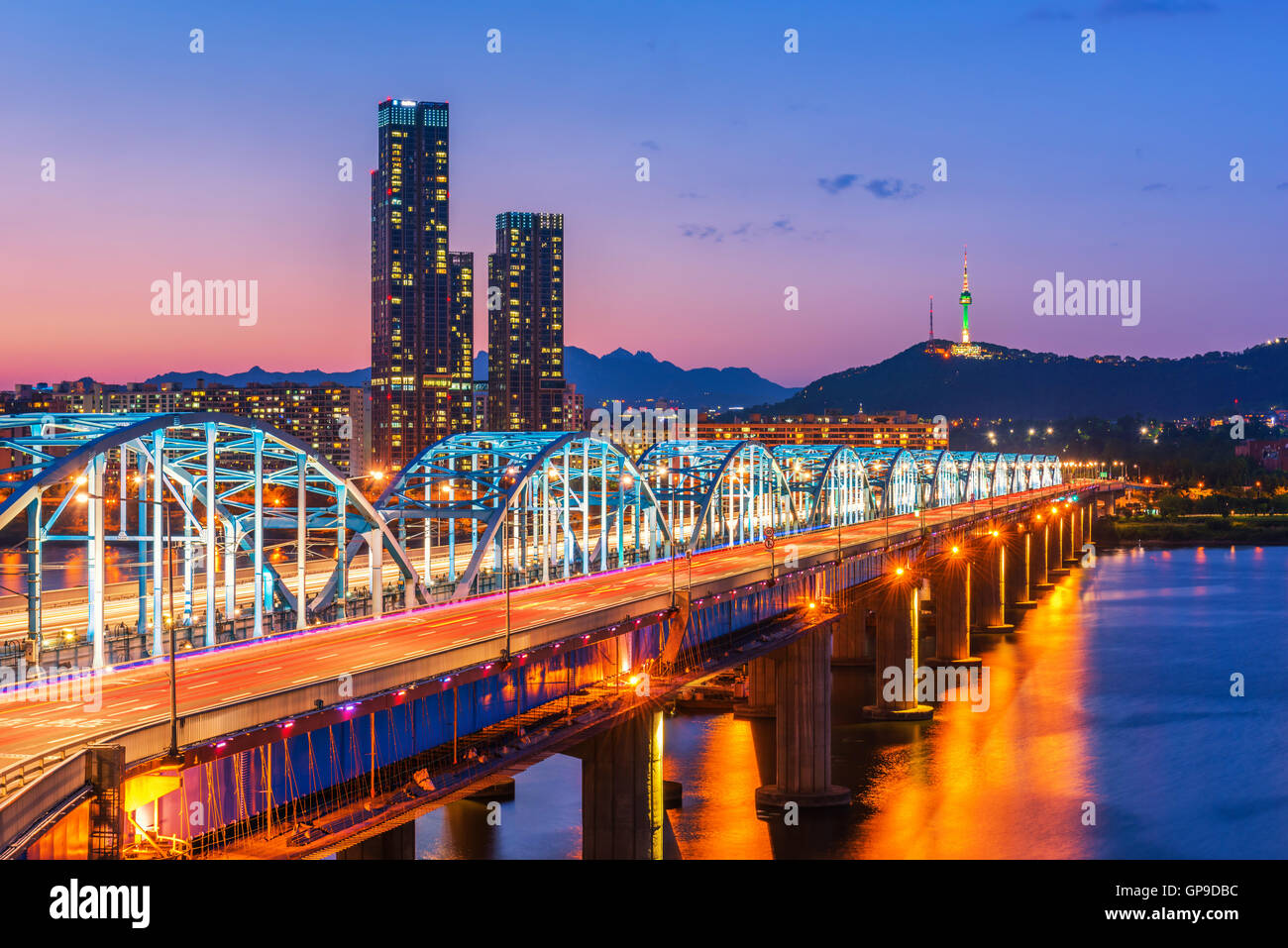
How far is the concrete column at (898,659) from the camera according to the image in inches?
3086

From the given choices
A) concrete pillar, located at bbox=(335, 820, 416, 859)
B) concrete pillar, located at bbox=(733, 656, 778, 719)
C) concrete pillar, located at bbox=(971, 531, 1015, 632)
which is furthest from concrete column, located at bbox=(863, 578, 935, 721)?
concrete pillar, located at bbox=(335, 820, 416, 859)

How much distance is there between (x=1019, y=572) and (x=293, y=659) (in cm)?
12397

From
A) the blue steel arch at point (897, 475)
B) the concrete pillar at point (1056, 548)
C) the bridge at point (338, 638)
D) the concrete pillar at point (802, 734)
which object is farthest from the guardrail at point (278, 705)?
the concrete pillar at point (1056, 548)

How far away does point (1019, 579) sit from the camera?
14800 cm

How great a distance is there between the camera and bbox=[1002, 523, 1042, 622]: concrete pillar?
469 ft

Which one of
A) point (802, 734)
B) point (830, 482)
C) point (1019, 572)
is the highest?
point (830, 482)

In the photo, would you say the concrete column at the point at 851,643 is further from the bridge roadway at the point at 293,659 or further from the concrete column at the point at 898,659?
the bridge roadway at the point at 293,659

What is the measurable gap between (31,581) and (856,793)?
1490 inches

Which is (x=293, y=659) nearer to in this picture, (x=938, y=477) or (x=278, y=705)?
(x=278, y=705)

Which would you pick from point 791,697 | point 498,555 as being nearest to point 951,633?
point 498,555

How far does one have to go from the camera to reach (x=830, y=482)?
408ft

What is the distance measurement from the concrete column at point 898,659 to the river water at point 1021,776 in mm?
1610

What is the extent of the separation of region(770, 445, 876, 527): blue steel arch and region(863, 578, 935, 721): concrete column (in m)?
20.9

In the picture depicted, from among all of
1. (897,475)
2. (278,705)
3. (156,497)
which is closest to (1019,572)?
(897,475)
